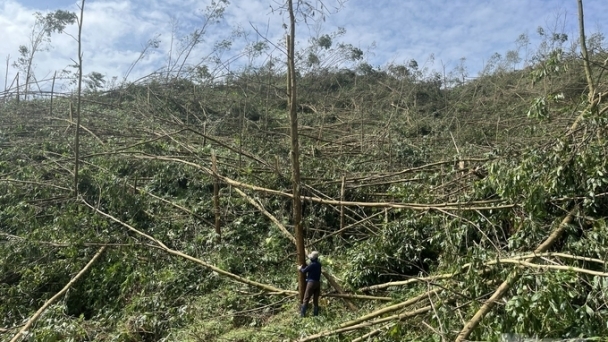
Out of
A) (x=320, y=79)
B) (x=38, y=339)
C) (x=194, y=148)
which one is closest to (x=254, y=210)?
(x=194, y=148)

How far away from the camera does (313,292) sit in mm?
4852

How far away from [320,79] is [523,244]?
1341 cm

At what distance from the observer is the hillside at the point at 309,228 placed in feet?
12.3

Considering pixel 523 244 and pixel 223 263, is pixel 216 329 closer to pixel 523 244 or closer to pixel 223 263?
pixel 223 263

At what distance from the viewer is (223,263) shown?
249 inches

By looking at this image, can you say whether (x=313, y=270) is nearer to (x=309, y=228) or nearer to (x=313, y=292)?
(x=313, y=292)

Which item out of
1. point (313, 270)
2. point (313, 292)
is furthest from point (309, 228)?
point (313, 270)

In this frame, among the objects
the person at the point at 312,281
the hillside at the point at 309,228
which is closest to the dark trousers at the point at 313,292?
the person at the point at 312,281

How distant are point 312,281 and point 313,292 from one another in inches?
6.9

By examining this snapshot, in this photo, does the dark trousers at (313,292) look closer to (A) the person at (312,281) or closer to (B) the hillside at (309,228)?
(A) the person at (312,281)

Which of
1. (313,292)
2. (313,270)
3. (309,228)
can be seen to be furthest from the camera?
(309,228)

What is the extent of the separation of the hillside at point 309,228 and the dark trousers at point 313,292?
20 cm

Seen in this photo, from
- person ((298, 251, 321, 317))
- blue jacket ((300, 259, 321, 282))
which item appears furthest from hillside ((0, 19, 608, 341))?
blue jacket ((300, 259, 321, 282))

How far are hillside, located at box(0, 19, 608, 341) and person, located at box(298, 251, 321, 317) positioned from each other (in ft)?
0.51
